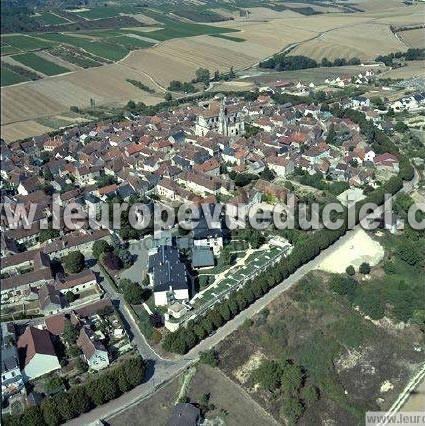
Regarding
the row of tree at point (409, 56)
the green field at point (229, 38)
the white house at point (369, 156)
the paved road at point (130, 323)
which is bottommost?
the paved road at point (130, 323)

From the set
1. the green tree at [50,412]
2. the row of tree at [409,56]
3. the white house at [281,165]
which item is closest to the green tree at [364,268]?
the white house at [281,165]

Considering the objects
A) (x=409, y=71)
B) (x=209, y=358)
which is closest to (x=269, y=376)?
(x=209, y=358)

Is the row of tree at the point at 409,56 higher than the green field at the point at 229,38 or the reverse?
higher

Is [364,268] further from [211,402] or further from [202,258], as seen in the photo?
[211,402]

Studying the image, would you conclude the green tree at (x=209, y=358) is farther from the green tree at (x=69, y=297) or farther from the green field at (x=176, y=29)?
the green field at (x=176, y=29)

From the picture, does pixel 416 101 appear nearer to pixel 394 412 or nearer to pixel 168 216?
pixel 168 216

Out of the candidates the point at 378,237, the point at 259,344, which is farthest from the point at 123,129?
the point at 259,344

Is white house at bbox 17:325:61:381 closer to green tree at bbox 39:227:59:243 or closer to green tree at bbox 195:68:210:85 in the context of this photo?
green tree at bbox 39:227:59:243
